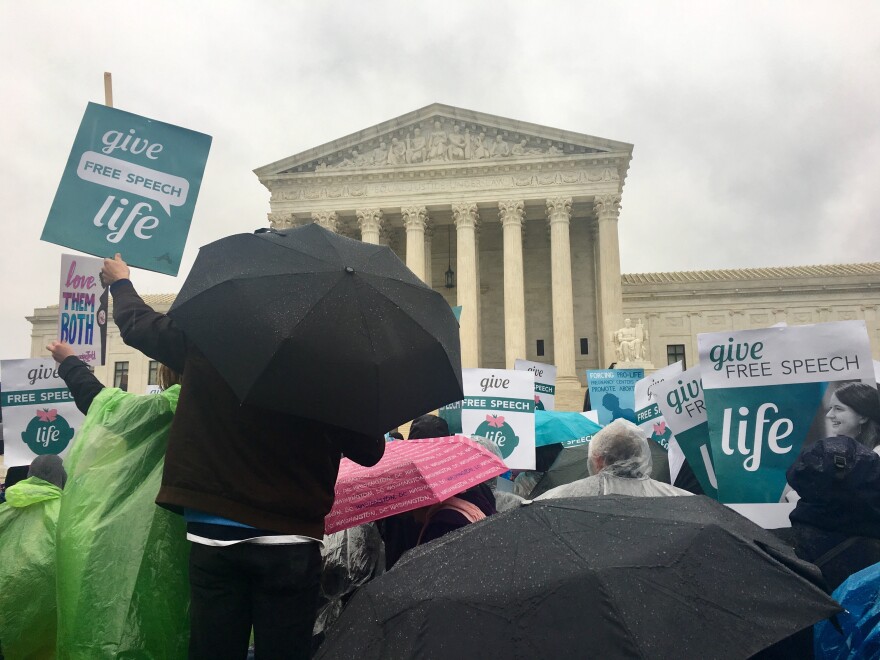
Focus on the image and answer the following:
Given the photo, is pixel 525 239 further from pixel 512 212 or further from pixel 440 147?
pixel 440 147

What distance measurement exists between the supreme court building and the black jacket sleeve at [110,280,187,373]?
30.0 m

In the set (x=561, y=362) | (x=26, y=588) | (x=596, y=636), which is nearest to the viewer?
(x=596, y=636)

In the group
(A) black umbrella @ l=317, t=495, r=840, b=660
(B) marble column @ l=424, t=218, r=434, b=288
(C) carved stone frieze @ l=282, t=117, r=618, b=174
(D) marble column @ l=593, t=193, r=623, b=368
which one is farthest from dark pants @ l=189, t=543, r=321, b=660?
(C) carved stone frieze @ l=282, t=117, r=618, b=174

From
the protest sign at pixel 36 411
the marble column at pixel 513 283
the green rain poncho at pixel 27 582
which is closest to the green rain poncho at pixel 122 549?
the green rain poncho at pixel 27 582

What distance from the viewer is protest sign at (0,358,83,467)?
339 inches

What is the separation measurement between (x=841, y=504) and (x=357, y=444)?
238 centimetres

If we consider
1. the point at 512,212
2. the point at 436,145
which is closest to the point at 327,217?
the point at 436,145

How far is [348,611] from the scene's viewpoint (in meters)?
2.17

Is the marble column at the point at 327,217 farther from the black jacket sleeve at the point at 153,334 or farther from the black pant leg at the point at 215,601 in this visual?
the black pant leg at the point at 215,601

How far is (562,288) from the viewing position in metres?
34.7

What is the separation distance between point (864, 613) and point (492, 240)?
126 ft

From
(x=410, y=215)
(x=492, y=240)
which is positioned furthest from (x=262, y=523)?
(x=492, y=240)

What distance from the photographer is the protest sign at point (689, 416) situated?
6398 mm

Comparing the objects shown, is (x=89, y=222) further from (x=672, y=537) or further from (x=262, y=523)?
(x=672, y=537)
